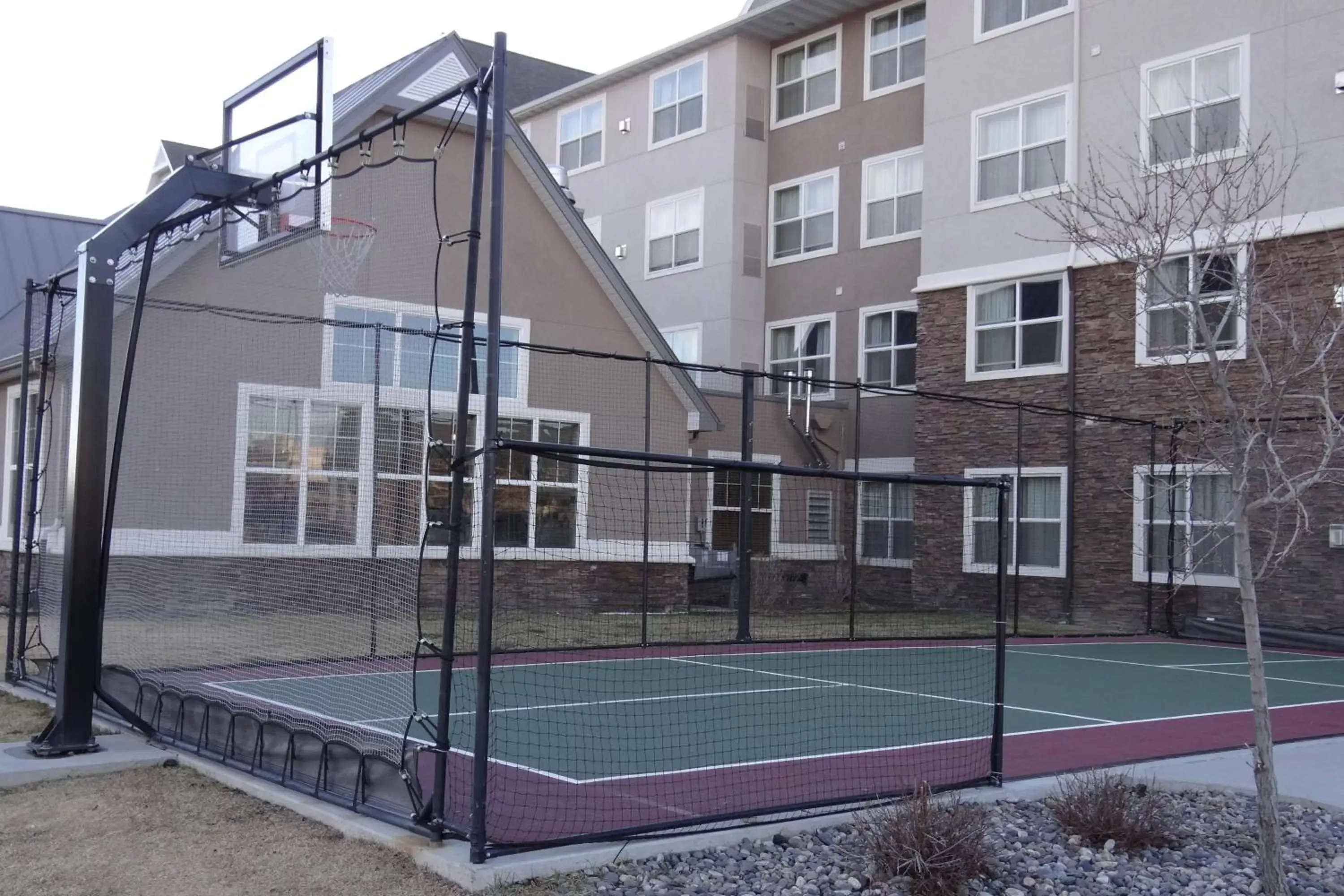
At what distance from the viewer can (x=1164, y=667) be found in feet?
45.0

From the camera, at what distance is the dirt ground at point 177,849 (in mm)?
4980

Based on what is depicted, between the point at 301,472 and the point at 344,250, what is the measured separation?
3.25m

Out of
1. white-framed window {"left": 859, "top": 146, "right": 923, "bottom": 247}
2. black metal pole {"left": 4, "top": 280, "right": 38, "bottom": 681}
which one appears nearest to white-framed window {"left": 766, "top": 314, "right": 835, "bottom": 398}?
white-framed window {"left": 859, "top": 146, "right": 923, "bottom": 247}

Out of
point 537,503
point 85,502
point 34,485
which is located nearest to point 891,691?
A: point 537,503

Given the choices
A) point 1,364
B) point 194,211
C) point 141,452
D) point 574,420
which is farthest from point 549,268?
point 194,211

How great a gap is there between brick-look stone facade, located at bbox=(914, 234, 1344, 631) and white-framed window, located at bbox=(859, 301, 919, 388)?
1274mm

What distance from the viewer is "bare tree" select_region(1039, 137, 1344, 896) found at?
5445 mm

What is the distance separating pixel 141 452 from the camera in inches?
408

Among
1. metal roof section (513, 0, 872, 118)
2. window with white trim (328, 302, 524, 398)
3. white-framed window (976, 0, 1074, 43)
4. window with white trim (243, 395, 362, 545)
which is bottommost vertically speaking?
window with white trim (243, 395, 362, 545)

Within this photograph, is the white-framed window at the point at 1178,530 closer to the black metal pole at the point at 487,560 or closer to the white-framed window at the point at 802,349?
the white-framed window at the point at 802,349

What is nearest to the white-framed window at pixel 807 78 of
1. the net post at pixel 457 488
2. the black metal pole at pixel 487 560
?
the net post at pixel 457 488

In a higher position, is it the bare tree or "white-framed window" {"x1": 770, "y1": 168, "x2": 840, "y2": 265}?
"white-framed window" {"x1": 770, "y1": 168, "x2": 840, "y2": 265}

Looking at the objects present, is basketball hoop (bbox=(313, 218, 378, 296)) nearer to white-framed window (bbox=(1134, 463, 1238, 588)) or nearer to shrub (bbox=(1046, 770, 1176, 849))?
shrub (bbox=(1046, 770, 1176, 849))

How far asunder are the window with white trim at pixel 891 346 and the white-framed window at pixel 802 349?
2.56 feet
